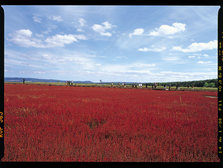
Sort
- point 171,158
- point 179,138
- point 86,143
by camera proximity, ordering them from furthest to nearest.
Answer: point 179,138, point 86,143, point 171,158

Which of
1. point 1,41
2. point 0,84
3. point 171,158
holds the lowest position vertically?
point 171,158

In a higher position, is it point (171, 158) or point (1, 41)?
point (1, 41)

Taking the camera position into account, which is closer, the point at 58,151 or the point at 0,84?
the point at 0,84

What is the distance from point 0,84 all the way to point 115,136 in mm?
2865

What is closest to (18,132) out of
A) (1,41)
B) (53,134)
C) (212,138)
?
(53,134)

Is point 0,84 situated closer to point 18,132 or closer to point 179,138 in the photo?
point 18,132

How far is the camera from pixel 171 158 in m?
2.73
